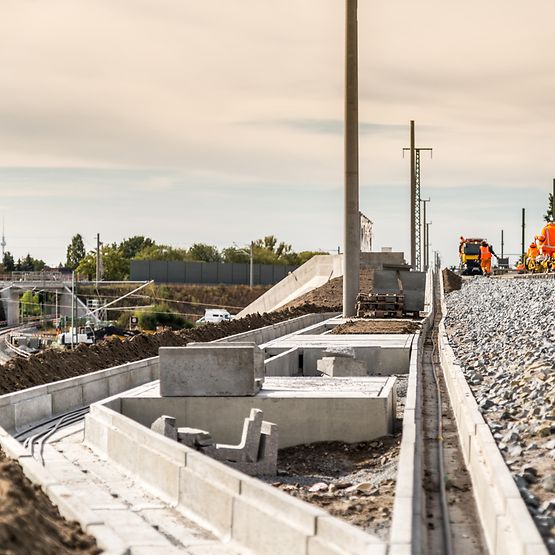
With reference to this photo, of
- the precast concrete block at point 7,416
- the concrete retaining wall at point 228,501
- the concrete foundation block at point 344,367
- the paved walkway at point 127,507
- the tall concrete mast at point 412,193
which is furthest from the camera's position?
the tall concrete mast at point 412,193

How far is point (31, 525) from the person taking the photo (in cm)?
802

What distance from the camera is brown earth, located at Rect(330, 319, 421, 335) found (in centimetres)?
3359

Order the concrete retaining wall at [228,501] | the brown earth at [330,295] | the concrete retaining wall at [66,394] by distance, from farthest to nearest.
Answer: the brown earth at [330,295], the concrete retaining wall at [66,394], the concrete retaining wall at [228,501]

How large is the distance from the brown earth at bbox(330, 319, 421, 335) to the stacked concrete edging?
59.3 feet

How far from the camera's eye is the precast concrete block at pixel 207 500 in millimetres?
10070

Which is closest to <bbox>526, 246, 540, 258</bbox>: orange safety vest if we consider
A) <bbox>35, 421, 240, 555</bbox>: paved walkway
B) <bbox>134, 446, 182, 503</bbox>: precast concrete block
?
<bbox>35, 421, 240, 555</bbox>: paved walkway

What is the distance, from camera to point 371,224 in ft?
241

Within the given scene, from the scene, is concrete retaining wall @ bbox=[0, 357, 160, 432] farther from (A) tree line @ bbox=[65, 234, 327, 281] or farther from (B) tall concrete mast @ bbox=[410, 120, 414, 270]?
(A) tree line @ bbox=[65, 234, 327, 281]

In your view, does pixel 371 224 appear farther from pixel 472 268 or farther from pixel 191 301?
pixel 191 301

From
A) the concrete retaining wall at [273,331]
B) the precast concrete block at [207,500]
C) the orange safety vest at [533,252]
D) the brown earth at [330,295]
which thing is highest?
the orange safety vest at [533,252]

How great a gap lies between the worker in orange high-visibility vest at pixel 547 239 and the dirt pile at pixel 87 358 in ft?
96.0

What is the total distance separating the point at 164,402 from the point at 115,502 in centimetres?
504

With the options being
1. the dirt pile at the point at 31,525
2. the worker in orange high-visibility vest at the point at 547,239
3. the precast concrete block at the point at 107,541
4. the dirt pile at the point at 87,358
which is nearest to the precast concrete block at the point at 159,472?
the dirt pile at the point at 31,525

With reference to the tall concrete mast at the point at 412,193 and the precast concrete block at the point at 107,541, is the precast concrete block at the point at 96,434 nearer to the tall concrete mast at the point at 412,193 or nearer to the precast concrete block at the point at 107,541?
the precast concrete block at the point at 107,541
